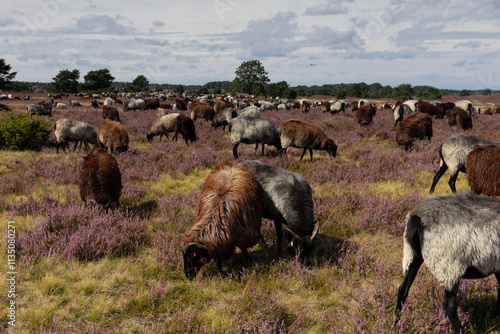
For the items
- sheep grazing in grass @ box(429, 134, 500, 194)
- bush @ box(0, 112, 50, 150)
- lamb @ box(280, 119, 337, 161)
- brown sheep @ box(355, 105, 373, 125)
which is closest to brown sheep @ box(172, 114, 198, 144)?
lamb @ box(280, 119, 337, 161)

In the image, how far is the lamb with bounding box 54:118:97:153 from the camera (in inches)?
438

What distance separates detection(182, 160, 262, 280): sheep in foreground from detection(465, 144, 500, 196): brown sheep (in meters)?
4.48

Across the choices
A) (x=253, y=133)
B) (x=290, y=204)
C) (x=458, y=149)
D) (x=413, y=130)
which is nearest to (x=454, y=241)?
(x=290, y=204)

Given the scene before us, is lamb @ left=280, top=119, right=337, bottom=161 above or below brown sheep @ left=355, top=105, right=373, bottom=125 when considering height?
below

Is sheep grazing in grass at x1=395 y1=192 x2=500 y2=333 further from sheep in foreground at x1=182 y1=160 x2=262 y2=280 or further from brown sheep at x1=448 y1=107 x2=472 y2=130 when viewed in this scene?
brown sheep at x1=448 y1=107 x2=472 y2=130

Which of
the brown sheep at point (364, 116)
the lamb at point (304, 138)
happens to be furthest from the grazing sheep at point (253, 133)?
the brown sheep at point (364, 116)

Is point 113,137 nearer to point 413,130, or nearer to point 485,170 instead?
point 485,170

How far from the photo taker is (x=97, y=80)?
79.6m

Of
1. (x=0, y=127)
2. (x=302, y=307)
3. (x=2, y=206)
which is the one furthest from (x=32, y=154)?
(x=302, y=307)

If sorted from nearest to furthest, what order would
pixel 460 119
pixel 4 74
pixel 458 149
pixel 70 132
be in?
pixel 458 149 < pixel 70 132 < pixel 460 119 < pixel 4 74

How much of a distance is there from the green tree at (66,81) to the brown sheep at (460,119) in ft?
314

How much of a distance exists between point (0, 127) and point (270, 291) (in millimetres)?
13193

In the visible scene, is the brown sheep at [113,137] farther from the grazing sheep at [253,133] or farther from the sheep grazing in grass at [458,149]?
the sheep grazing in grass at [458,149]

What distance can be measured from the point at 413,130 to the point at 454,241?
11.3 m
